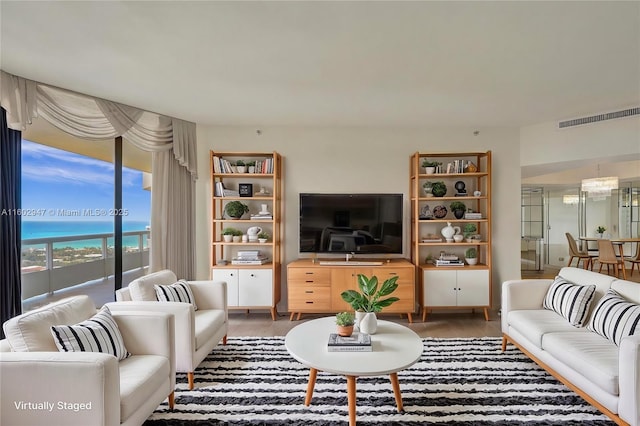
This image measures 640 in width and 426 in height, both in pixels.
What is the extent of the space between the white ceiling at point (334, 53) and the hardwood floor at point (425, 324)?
2477 millimetres

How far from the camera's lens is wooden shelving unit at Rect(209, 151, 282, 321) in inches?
161

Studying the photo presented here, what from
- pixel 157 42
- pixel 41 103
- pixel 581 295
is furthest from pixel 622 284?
pixel 41 103

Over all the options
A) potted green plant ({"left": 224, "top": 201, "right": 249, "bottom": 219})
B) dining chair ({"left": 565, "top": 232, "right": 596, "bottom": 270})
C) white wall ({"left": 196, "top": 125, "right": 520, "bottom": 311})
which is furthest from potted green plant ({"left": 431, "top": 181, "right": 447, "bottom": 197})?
dining chair ({"left": 565, "top": 232, "right": 596, "bottom": 270})

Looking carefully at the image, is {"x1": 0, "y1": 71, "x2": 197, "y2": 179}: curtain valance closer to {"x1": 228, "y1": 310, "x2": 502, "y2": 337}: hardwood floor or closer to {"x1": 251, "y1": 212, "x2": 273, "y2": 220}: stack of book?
{"x1": 251, "y1": 212, "x2": 273, "y2": 220}: stack of book

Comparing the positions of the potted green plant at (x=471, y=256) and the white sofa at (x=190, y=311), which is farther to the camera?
the potted green plant at (x=471, y=256)

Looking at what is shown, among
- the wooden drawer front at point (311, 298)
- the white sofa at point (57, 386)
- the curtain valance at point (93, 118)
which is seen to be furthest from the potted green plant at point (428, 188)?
the white sofa at point (57, 386)

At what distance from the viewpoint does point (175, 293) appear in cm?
291

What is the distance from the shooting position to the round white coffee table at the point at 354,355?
1968 millimetres

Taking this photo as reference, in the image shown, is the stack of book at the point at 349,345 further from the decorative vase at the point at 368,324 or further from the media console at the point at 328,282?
the media console at the point at 328,282

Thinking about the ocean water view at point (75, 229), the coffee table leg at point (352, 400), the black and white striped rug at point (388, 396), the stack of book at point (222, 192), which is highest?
the stack of book at point (222, 192)

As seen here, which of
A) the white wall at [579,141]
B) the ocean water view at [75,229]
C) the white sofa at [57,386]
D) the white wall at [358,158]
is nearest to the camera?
the white sofa at [57,386]

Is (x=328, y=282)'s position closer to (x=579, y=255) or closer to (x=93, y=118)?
(x=93, y=118)

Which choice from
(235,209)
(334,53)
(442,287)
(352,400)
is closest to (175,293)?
(235,209)

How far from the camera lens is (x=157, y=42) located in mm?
2232
